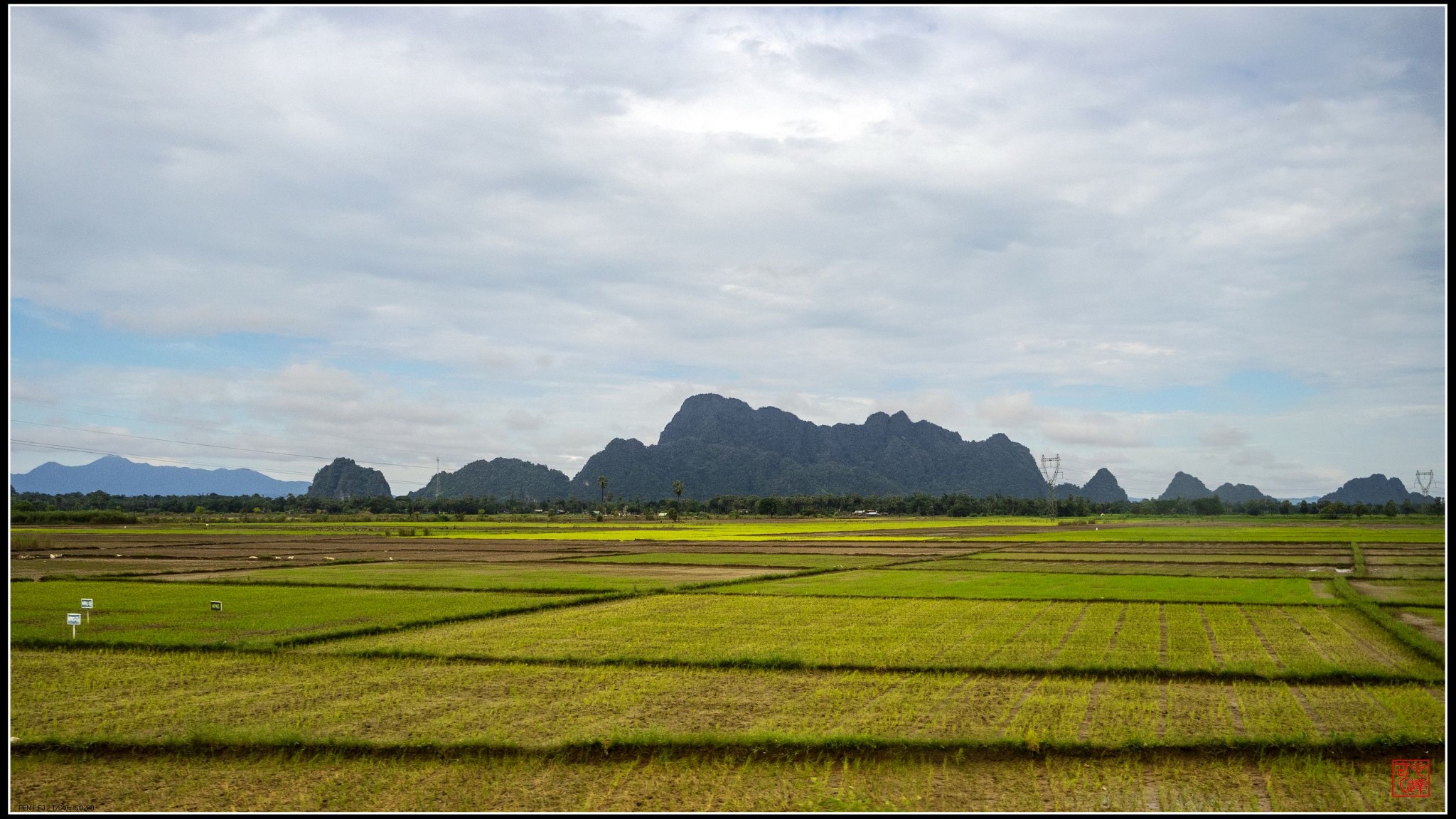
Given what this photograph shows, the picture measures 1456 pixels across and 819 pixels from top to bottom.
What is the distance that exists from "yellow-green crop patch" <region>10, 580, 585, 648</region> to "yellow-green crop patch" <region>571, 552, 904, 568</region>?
617 inches

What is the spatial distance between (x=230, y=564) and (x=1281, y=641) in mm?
40224

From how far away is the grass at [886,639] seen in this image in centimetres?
1661

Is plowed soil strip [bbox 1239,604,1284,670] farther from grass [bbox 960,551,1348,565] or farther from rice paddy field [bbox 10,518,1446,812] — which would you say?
grass [bbox 960,551,1348,565]

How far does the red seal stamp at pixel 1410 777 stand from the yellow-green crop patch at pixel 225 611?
18.3 m

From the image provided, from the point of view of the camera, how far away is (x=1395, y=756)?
11.1m

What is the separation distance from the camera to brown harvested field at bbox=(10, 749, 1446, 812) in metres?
9.49

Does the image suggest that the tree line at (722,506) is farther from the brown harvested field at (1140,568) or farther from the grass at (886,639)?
the grass at (886,639)

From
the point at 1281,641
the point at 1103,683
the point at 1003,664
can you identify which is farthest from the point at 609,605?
the point at 1281,641

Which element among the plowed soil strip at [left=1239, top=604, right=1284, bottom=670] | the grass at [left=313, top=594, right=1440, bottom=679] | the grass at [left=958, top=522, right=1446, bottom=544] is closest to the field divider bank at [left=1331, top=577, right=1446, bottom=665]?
the grass at [left=313, top=594, right=1440, bottom=679]

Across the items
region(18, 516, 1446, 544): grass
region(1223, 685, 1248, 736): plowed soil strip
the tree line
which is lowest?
region(18, 516, 1446, 544): grass

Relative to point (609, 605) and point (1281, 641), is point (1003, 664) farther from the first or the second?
point (609, 605)

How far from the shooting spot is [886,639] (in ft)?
64.4

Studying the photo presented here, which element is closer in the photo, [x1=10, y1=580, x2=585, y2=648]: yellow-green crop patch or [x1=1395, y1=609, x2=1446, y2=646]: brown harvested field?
[x1=10, y1=580, x2=585, y2=648]: yellow-green crop patch

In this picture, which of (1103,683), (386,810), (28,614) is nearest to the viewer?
(386,810)
